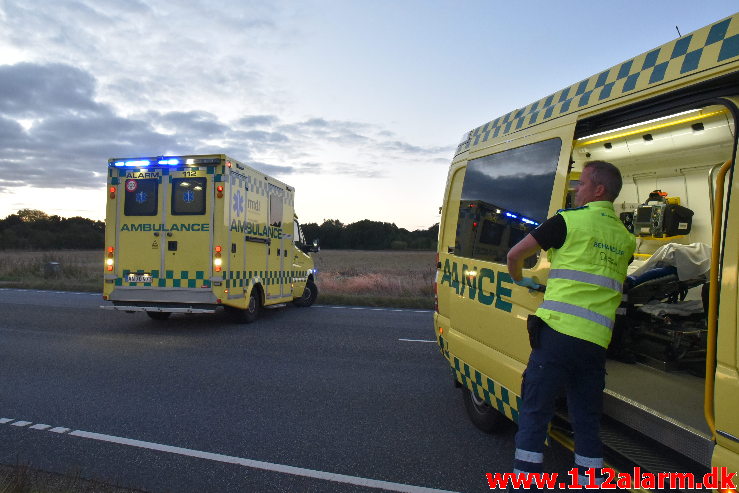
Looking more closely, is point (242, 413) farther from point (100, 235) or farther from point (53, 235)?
point (53, 235)

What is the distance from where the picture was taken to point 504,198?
391 cm

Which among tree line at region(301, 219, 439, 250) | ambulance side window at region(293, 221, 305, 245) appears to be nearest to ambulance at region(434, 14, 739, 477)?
ambulance side window at region(293, 221, 305, 245)

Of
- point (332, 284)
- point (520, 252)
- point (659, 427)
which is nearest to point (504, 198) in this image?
point (520, 252)

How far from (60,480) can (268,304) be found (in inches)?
294

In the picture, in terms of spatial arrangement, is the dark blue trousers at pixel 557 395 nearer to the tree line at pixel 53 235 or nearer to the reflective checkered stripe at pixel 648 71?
the reflective checkered stripe at pixel 648 71

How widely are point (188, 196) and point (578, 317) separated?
7.84 m

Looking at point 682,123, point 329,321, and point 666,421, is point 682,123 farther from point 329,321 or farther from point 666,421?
point 329,321

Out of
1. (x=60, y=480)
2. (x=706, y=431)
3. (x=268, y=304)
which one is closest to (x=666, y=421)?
(x=706, y=431)

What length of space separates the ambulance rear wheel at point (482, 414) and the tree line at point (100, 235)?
46.7m

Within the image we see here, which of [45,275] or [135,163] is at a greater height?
[135,163]

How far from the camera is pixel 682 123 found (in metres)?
3.84

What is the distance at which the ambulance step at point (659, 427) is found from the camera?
8.27 ft

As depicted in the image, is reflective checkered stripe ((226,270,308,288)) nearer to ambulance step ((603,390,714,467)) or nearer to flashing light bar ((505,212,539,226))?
flashing light bar ((505,212,539,226))

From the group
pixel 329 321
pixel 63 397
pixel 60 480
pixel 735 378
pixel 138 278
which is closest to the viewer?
pixel 735 378
